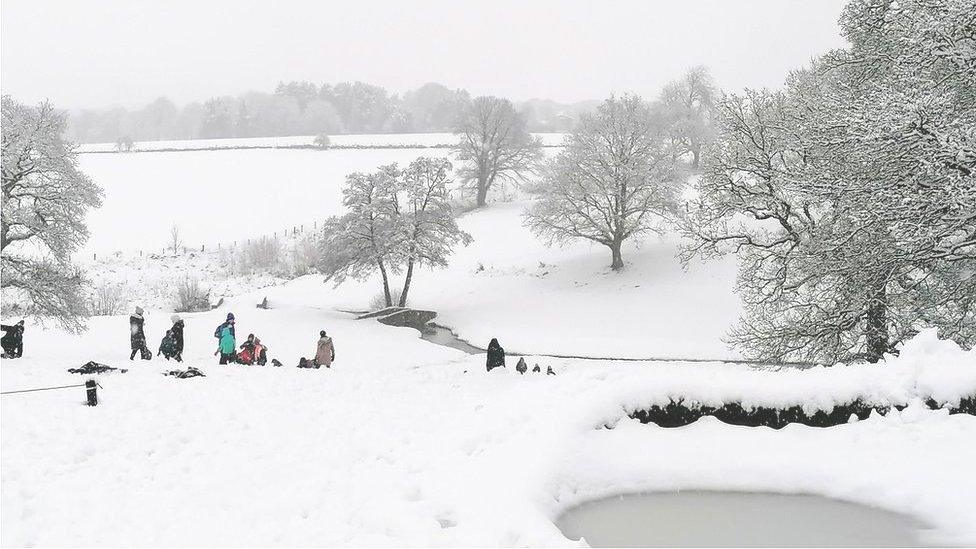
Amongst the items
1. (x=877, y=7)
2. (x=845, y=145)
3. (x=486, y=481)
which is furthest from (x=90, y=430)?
(x=877, y=7)

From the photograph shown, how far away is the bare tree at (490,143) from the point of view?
6431 centimetres

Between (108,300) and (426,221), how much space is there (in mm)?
19596

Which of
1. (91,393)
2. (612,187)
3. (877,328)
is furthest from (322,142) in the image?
(877,328)

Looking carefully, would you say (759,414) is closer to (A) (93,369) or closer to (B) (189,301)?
(A) (93,369)

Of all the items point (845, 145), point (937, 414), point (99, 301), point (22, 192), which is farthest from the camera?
point (99, 301)

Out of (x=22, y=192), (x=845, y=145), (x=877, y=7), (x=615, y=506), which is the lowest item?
(x=615, y=506)

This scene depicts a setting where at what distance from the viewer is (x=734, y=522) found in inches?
343

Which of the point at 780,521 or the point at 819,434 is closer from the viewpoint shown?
the point at 780,521

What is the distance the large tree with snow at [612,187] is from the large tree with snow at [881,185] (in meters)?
19.3

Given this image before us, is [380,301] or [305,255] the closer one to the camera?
[380,301]

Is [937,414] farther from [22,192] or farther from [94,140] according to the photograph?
[94,140]

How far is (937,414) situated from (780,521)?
405 cm

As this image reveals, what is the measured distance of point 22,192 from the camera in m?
21.5

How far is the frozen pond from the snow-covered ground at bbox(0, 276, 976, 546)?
0.92ft
